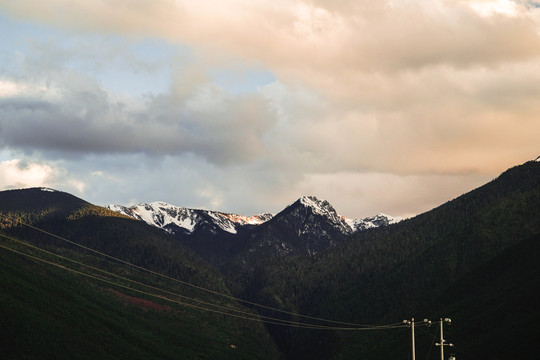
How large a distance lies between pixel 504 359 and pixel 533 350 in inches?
436

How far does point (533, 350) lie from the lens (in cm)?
19125

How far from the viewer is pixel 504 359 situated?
19975 cm
